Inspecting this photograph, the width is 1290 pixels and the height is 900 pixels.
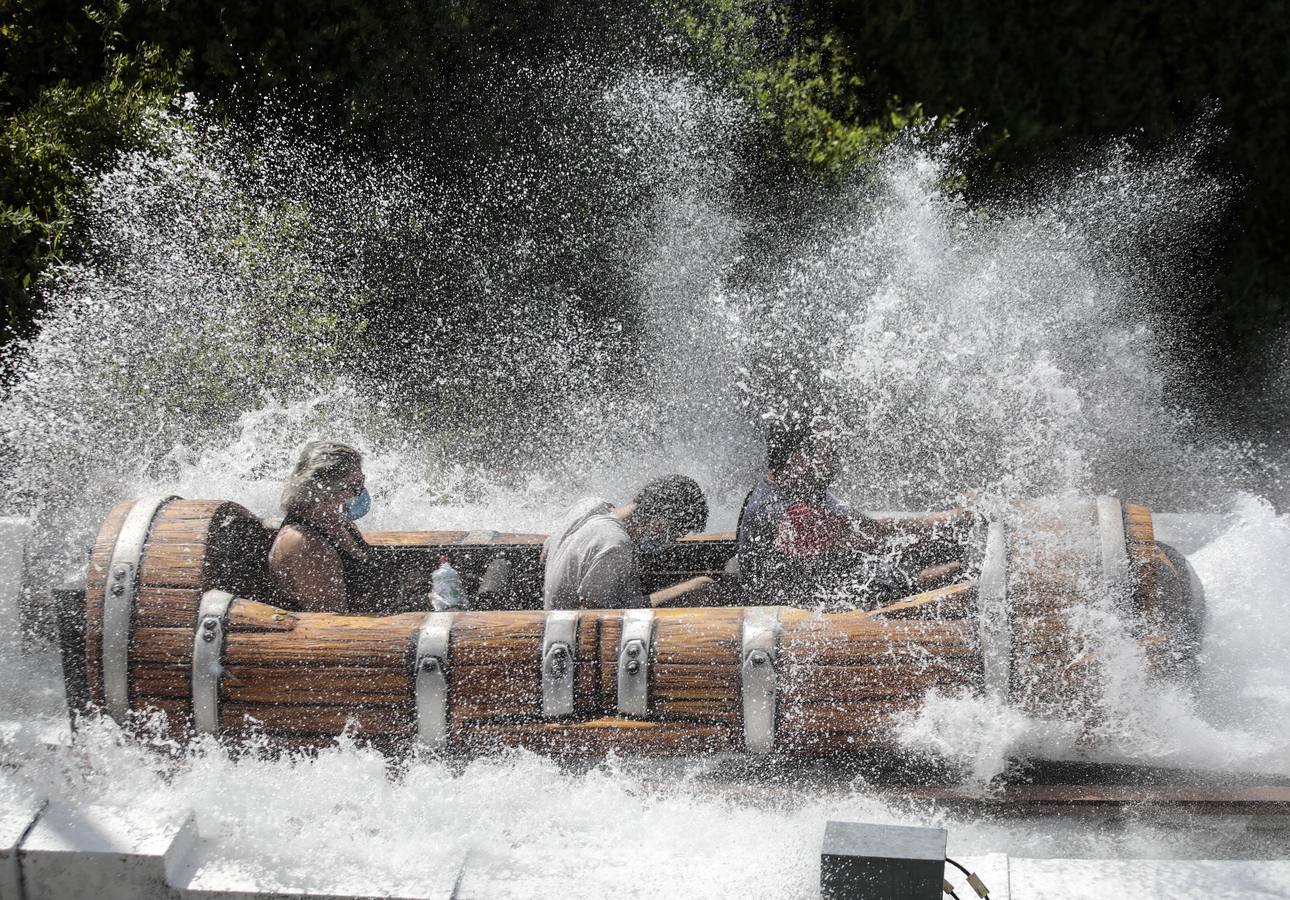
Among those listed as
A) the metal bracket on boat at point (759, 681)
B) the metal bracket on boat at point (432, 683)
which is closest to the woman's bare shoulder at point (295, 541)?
the metal bracket on boat at point (432, 683)

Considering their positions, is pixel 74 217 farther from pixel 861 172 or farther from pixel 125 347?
pixel 861 172

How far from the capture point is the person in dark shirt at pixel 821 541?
4.40 metres

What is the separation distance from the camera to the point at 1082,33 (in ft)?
26.0

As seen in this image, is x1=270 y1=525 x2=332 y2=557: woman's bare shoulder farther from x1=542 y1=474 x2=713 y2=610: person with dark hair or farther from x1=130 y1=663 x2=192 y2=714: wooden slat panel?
x1=542 y1=474 x2=713 y2=610: person with dark hair

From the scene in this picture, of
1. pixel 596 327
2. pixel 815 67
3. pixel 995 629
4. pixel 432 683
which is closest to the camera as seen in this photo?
pixel 995 629

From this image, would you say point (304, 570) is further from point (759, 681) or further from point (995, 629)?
point (995, 629)

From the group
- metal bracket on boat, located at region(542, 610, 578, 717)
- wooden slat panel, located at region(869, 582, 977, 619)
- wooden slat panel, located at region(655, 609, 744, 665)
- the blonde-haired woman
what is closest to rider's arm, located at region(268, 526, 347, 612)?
the blonde-haired woman

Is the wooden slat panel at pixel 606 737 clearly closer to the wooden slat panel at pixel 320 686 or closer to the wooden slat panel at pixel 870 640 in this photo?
the wooden slat panel at pixel 320 686

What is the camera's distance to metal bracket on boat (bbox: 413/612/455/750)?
3.92 meters

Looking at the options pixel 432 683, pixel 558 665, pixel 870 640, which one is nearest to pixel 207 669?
pixel 432 683

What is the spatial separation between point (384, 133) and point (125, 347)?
191cm

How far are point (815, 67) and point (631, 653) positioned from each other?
5118mm

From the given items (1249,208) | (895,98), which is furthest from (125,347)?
(1249,208)

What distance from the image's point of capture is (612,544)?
414cm
